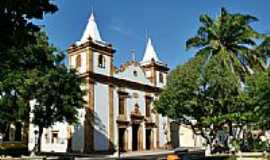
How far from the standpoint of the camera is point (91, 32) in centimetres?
4400

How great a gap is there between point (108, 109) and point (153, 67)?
10291 millimetres

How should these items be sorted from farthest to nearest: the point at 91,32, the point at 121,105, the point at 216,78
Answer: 1. the point at 121,105
2. the point at 91,32
3. the point at 216,78

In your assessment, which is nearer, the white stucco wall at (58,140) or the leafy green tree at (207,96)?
the leafy green tree at (207,96)

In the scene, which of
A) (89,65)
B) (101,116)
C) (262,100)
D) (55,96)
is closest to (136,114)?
(101,116)

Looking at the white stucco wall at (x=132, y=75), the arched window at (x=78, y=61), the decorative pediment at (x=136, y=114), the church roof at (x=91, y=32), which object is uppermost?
the church roof at (x=91, y=32)

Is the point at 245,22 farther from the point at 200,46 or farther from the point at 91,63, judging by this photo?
the point at 91,63

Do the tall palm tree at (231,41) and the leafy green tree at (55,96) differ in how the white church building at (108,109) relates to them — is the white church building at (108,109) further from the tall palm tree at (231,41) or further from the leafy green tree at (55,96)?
the tall palm tree at (231,41)

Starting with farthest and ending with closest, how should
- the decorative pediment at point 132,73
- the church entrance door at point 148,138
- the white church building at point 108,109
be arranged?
the church entrance door at point 148,138 → the decorative pediment at point 132,73 → the white church building at point 108,109

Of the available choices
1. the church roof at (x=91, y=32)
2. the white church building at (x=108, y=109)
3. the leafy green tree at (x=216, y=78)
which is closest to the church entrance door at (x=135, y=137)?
the white church building at (x=108, y=109)

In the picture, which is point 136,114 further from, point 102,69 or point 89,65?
point 89,65

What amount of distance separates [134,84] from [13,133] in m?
14.4

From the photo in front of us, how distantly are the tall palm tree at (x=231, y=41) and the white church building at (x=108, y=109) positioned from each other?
12.8 m

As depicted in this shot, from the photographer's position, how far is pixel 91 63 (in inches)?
1629

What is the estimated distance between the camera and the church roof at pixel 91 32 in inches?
1720
